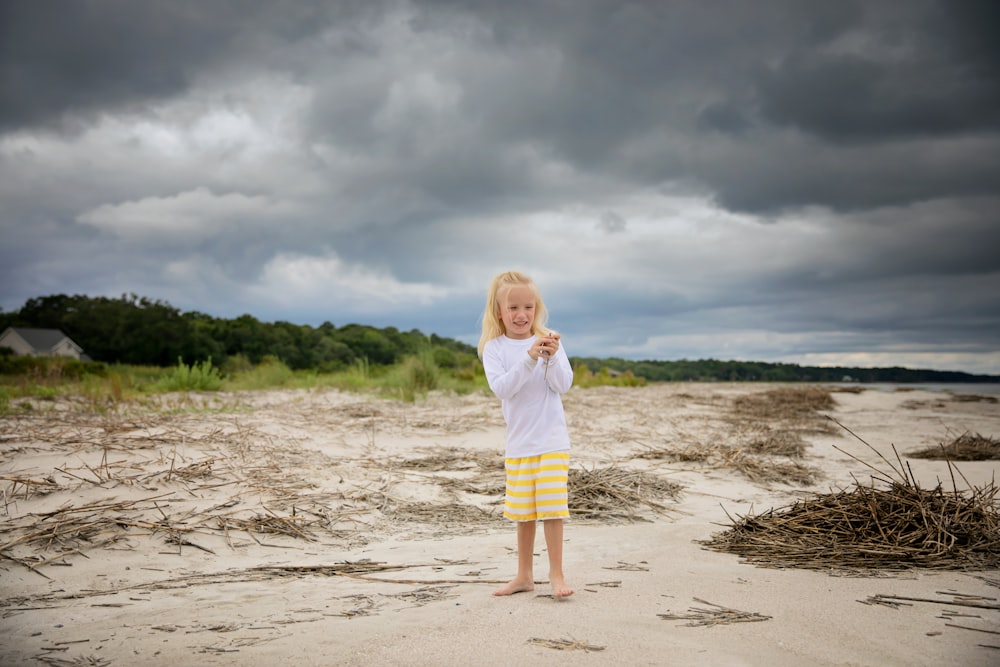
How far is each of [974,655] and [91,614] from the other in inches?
152

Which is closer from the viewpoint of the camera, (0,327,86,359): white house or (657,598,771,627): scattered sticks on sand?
(657,598,771,627): scattered sticks on sand

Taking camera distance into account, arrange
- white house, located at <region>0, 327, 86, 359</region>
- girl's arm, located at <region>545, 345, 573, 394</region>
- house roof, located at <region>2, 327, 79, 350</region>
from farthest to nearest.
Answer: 1. house roof, located at <region>2, 327, 79, 350</region>
2. white house, located at <region>0, 327, 86, 359</region>
3. girl's arm, located at <region>545, 345, 573, 394</region>

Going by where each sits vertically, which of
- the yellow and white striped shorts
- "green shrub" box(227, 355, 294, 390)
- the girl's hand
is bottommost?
the yellow and white striped shorts

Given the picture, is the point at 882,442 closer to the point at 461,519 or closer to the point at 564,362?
the point at 461,519

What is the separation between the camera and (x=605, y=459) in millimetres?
7328

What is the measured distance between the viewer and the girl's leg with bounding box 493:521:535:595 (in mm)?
3176

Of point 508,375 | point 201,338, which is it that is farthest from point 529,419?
point 201,338

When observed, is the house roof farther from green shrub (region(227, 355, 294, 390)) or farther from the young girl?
the young girl

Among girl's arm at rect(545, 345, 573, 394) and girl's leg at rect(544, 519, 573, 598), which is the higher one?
girl's arm at rect(545, 345, 573, 394)

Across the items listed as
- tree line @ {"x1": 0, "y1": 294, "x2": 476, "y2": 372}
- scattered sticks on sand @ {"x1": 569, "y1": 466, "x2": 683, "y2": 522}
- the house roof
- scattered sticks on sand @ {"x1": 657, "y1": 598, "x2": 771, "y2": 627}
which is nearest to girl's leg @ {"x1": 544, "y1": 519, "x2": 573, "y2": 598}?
scattered sticks on sand @ {"x1": 657, "y1": 598, "x2": 771, "y2": 627}

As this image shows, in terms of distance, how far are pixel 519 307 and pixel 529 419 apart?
621 mm

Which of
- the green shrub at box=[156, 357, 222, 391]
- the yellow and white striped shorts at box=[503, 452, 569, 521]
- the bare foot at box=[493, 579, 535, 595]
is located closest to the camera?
the bare foot at box=[493, 579, 535, 595]

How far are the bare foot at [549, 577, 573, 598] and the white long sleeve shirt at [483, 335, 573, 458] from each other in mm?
630

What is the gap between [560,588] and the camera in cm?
307
